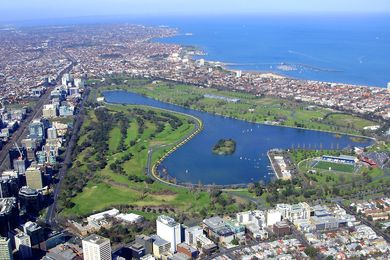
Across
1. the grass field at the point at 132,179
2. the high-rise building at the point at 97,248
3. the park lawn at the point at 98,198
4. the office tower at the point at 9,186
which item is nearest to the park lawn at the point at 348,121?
the grass field at the point at 132,179

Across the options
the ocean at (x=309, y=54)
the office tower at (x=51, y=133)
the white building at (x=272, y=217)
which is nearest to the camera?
the white building at (x=272, y=217)

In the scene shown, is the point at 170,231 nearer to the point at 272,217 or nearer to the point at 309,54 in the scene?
the point at 272,217

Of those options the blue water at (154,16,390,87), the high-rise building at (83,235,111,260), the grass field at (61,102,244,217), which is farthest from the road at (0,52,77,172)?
the blue water at (154,16,390,87)

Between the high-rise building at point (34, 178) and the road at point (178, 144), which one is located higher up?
the high-rise building at point (34, 178)

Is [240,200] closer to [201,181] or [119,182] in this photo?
[201,181]

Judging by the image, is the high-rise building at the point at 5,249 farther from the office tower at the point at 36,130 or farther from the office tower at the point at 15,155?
the office tower at the point at 36,130

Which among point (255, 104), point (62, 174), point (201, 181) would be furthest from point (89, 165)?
point (255, 104)
